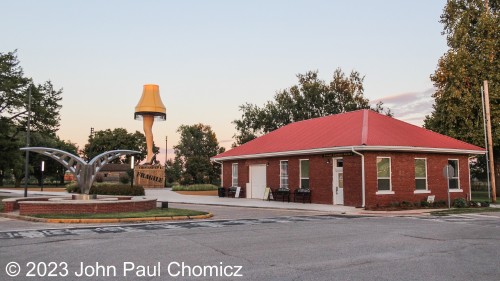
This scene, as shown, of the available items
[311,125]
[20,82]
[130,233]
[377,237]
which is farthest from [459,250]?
[20,82]

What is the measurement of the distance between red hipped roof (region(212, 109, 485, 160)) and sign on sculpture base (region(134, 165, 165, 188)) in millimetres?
20087

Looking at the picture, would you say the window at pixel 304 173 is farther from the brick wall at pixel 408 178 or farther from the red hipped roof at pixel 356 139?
the brick wall at pixel 408 178

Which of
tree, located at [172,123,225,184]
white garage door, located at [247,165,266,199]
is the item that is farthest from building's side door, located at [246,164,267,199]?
tree, located at [172,123,225,184]

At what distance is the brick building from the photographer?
2434cm

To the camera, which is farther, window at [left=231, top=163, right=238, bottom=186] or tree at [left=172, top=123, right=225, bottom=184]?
tree at [left=172, top=123, right=225, bottom=184]

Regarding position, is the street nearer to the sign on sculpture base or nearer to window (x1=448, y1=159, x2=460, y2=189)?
window (x1=448, y1=159, x2=460, y2=189)

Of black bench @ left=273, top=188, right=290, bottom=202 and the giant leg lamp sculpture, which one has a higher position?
the giant leg lamp sculpture

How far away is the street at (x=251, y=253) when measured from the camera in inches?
298

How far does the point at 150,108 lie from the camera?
2047 inches

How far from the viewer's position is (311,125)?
111 feet

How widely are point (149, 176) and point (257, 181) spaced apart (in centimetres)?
2291

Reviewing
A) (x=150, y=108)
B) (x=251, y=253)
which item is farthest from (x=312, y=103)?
(x=251, y=253)

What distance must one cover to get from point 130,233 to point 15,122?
92.9 ft

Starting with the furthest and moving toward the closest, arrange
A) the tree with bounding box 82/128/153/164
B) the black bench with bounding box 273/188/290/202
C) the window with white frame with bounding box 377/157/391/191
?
the tree with bounding box 82/128/153/164
the black bench with bounding box 273/188/290/202
the window with white frame with bounding box 377/157/391/191
